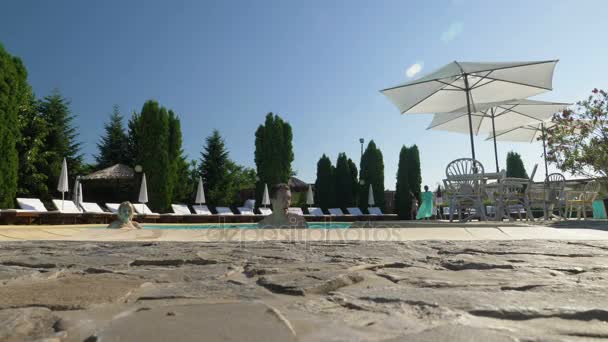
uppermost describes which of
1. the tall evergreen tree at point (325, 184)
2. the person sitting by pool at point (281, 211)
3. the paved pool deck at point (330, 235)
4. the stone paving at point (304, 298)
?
the tall evergreen tree at point (325, 184)

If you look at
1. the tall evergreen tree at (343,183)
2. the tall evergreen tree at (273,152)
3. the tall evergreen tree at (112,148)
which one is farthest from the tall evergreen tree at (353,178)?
the tall evergreen tree at (112,148)

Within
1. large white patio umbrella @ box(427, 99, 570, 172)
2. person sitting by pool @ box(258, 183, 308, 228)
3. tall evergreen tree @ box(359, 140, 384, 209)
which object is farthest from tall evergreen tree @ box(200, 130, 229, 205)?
person sitting by pool @ box(258, 183, 308, 228)

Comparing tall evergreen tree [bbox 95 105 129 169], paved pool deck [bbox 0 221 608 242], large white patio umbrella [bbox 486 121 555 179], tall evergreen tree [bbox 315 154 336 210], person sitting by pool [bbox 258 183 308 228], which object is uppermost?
Answer: tall evergreen tree [bbox 95 105 129 169]

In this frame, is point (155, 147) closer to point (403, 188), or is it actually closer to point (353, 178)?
point (353, 178)

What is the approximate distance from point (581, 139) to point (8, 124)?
658 inches

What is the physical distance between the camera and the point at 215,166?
22.4m

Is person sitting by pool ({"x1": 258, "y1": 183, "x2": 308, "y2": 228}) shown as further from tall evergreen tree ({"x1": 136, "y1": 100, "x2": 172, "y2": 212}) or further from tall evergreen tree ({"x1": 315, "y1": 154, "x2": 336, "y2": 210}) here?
tall evergreen tree ({"x1": 315, "y1": 154, "x2": 336, "y2": 210})

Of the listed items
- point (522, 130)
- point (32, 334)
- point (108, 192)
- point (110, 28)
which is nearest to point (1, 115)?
point (110, 28)

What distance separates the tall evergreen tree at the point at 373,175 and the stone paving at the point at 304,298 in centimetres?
1943

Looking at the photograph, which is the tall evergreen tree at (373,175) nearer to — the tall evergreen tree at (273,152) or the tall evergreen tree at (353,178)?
the tall evergreen tree at (353,178)

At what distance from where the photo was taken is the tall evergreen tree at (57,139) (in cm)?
1750

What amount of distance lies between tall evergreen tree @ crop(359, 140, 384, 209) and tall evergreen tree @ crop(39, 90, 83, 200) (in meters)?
14.4

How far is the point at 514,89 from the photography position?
938cm

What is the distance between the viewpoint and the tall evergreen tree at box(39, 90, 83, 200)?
17500 mm
